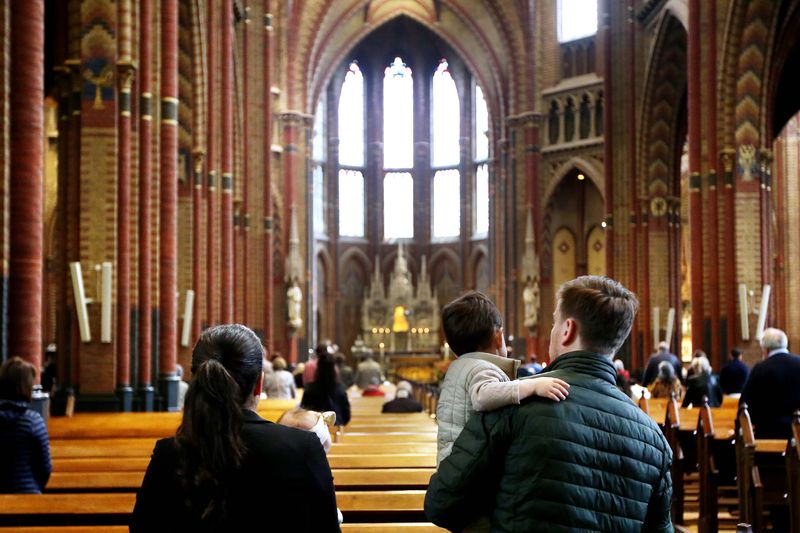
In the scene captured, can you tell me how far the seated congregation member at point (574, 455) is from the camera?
9.93 feet

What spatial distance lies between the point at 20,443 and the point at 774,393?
19.3 ft

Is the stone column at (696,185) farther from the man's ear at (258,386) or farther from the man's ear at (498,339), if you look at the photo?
the man's ear at (258,386)

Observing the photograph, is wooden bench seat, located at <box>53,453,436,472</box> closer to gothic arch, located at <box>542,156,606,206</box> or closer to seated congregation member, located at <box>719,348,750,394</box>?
seated congregation member, located at <box>719,348,750,394</box>

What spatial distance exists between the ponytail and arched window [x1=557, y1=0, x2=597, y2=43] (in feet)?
124

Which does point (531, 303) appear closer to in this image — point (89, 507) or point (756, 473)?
point (756, 473)

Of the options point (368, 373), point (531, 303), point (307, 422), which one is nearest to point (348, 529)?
point (307, 422)

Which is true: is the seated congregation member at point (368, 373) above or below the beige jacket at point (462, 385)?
below

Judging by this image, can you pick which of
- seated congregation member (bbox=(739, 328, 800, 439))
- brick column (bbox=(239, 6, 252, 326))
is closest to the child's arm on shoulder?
seated congregation member (bbox=(739, 328, 800, 439))

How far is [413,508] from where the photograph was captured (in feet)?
19.7

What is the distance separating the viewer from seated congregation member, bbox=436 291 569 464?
3650 millimetres

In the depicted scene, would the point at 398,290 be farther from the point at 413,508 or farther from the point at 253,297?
the point at 413,508

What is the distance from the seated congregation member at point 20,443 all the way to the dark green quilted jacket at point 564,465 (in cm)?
381

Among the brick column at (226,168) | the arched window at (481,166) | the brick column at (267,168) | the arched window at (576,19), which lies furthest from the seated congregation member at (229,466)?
the arched window at (481,166)

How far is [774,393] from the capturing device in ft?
28.6
